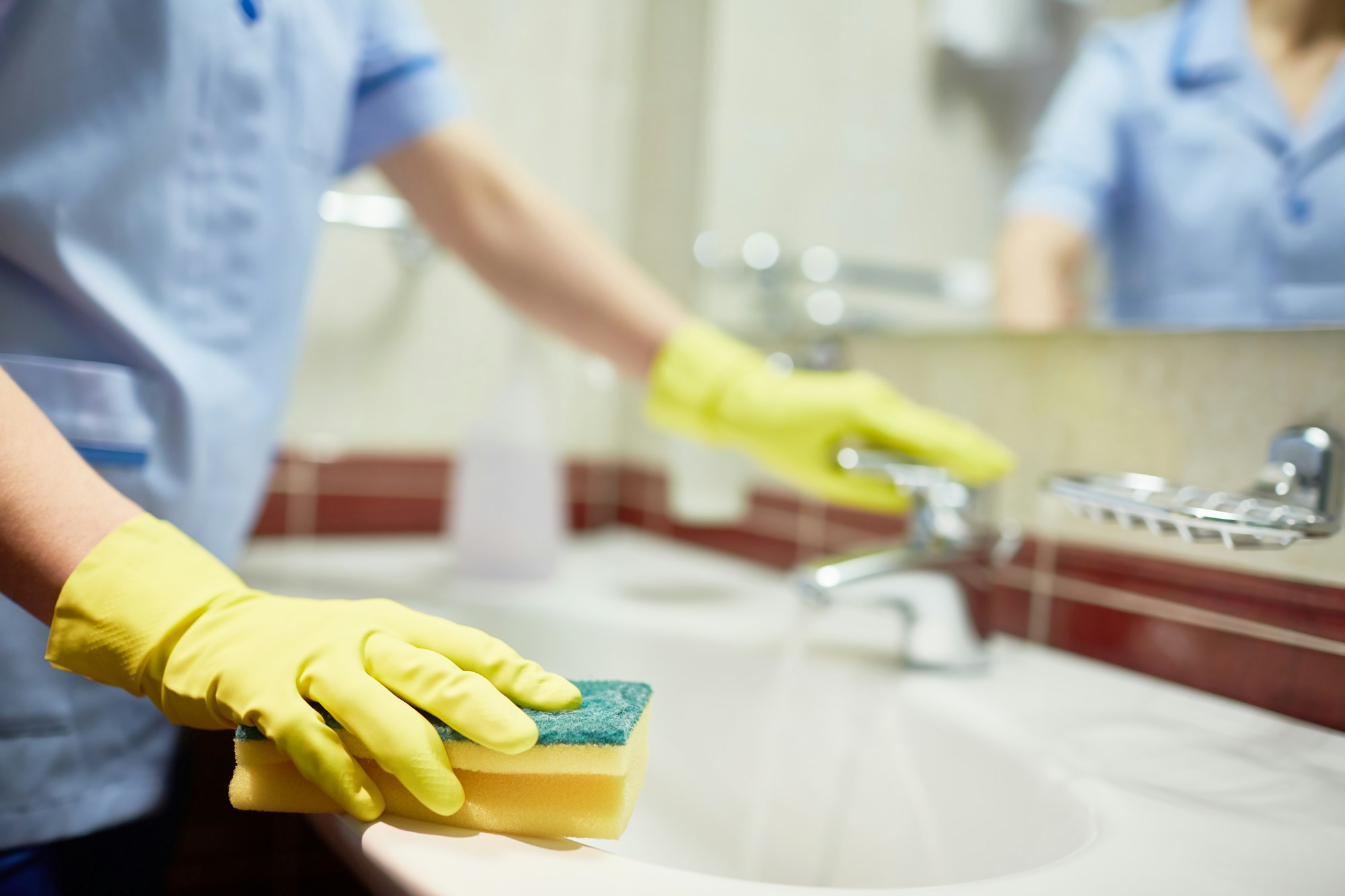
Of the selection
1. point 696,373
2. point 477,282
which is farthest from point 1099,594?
point 477,282

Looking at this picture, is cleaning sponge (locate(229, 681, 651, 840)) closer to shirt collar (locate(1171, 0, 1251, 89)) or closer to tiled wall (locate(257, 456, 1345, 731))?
tiled wall (locate(257, 456, 1345, 731))

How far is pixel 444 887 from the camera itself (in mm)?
316

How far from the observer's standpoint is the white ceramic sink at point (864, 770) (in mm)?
364

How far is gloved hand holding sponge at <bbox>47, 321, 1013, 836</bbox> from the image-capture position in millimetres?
351

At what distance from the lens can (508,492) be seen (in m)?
0.90

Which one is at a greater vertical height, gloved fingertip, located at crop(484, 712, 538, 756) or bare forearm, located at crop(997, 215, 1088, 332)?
bare forearm, located at crop(997, 215, 1088, 332)

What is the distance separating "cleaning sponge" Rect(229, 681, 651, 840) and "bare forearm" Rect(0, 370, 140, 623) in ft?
0.42

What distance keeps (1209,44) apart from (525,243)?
0.52 meters

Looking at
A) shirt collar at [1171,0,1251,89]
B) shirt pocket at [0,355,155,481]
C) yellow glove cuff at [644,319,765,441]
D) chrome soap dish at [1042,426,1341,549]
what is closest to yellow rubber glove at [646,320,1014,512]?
yellow glove cuff at [644,319,765,441]

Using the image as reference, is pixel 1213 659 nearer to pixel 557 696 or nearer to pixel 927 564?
pixel 927 564

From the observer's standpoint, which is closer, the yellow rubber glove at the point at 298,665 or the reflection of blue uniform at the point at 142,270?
the yellow rubber glove at the point at 298,665

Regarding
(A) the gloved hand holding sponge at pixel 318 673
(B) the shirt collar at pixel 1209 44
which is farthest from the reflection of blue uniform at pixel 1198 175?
(A) the gloved hand holding sponge at pixel 318 673

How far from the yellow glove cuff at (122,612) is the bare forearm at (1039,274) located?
0.62 metres

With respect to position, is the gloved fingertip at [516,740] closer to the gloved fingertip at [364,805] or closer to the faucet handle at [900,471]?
the gloved fingertip at [364,805]
